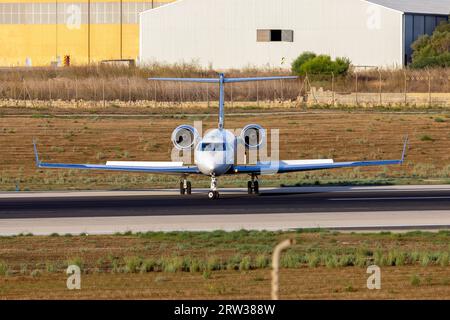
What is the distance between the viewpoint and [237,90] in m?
81.8

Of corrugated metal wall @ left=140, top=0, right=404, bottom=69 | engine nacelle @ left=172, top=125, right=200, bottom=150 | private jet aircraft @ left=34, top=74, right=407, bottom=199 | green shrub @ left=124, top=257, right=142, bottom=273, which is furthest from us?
corrugated metal wall @ left=140, top=0, right=404, bottom=69

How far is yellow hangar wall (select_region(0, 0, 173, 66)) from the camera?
102m

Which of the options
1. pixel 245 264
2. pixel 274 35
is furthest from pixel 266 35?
pixel 245 264

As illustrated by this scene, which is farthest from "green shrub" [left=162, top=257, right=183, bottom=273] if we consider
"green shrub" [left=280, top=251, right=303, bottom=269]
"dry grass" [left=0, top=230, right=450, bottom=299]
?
"green shrub" [left=280, top=251, right=303, bottom=269]

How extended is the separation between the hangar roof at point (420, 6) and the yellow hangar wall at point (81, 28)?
901 inches

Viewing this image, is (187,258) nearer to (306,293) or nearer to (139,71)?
(306,293)

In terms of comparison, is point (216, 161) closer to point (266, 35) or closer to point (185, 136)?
point (185, 136)

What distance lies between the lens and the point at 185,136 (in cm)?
3916

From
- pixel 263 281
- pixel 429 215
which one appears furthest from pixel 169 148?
pixel 263 281

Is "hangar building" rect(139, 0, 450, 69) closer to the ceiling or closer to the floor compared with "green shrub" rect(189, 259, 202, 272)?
closer to the ceiling

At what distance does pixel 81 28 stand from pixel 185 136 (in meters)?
64.7

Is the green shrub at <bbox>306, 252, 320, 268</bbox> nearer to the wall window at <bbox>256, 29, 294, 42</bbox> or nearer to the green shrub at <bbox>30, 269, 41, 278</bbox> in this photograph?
the green shrub at <bbox>30, 269, 41, 278</bbox>

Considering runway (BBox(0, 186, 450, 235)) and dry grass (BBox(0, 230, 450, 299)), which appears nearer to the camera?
dry grass (BBox(0, 230, 450, 299))

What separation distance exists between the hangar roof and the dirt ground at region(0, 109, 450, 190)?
23.7 metres
